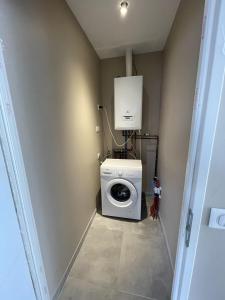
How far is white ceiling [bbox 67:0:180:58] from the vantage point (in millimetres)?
1390

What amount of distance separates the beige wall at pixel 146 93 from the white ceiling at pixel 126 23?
0.23 meters

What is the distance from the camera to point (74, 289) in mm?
1312

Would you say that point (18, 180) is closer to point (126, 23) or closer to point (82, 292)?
point (82, 292)

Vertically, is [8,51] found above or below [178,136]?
above

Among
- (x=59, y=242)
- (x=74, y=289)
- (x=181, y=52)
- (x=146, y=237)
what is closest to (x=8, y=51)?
(x=181, y=52)

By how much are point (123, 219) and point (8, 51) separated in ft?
7.23

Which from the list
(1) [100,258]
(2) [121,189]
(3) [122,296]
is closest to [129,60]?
(2) [121,189]

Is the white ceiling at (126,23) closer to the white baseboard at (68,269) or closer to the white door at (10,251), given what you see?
the white door at (10,251)

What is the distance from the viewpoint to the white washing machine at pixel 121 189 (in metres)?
1.96

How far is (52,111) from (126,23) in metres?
1.38

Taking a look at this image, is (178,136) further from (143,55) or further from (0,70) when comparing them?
(143,55)

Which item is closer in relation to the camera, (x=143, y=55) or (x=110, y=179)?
(x=110, y=179)

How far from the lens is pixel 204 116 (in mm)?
533

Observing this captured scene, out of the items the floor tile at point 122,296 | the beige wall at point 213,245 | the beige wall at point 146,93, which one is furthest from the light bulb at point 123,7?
the floor tile at point 122,296
